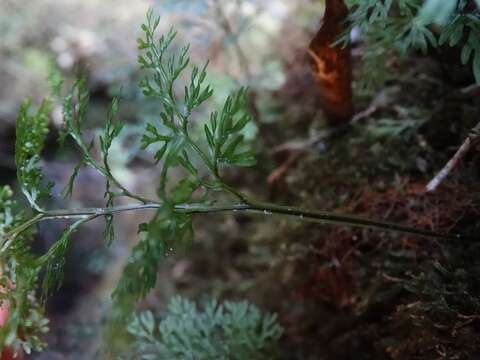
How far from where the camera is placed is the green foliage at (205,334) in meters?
1.33

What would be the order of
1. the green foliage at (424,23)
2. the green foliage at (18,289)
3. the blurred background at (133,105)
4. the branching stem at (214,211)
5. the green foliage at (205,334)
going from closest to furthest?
1. the green foliage at (424,23)
2. the green foliage at (18,289)
3. the branching stem at (214,211)
4. the green foliage at (205,334)
5. the blurred background at (133,105)

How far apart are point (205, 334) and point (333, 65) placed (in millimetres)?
860

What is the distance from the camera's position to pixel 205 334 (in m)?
1.41

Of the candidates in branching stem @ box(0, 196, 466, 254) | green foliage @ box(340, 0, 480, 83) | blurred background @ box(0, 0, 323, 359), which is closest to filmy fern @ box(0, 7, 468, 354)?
branching stem @ box(0, 196, 466, 254)

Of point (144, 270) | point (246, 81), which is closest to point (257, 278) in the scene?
point (246, 81)

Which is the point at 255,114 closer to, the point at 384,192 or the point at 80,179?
the point at 384,192

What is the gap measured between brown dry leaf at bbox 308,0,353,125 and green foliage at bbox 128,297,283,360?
0.70 meters

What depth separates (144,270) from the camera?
30.4 inches

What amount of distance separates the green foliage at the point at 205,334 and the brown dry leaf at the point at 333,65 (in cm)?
70

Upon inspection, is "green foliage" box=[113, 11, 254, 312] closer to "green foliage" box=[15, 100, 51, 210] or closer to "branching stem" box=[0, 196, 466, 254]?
"branching stem" box=[0, 196, 466, 254]

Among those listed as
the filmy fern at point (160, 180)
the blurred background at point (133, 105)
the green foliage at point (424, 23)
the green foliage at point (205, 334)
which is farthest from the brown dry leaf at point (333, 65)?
the green foliage at point (205, 334)

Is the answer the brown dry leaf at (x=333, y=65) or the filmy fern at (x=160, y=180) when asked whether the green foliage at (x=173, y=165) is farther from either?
the brown dry leaf at (x=333, y=65)

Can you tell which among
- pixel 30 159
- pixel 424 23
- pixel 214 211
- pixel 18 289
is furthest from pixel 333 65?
pixel 18 289

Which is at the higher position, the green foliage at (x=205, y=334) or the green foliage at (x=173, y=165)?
the green foliage at (x=173, y=165)
